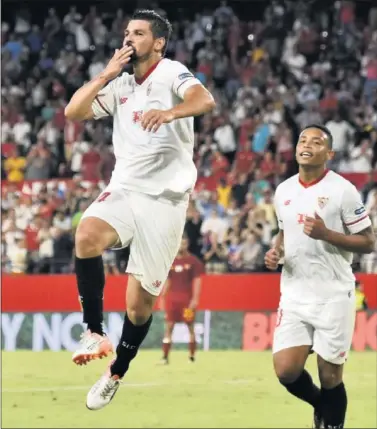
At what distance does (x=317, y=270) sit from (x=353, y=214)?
1.67 ft

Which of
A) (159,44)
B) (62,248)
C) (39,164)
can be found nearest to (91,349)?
(159,44)

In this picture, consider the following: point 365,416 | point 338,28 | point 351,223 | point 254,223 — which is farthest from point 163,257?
point 338,28

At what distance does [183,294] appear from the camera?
17.7 meters

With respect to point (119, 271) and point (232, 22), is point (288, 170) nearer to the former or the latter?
point (119, 271)

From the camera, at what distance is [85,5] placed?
2742 centimetres

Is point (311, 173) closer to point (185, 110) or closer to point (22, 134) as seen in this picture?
point (185, 110)

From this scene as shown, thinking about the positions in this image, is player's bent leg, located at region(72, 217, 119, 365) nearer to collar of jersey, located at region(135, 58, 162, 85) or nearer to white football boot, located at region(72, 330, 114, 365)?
white football boot, located at region(72, 330, 114, 365)

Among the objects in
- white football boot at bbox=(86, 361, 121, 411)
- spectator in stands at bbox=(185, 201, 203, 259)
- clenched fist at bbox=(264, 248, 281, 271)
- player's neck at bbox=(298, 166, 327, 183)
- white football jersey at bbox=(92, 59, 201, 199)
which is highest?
white football jersey at bbox=(92, 59, 201, 199)

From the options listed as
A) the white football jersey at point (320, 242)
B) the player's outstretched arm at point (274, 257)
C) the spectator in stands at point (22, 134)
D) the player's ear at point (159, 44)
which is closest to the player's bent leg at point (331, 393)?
the white football jersey at point (320, 242)

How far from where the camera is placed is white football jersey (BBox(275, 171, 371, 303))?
30.0 ft

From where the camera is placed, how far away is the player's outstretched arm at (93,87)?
7.54 meters

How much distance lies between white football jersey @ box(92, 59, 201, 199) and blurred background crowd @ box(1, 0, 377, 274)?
10.6 m

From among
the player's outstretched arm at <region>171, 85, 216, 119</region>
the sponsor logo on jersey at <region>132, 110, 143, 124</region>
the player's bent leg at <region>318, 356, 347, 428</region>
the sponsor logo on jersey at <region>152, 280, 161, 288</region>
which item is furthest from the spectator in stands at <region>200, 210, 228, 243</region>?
the player's outstretched arm at <region>171, 85, 216, 119</region>

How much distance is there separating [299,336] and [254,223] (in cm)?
963
